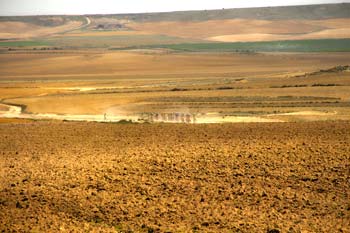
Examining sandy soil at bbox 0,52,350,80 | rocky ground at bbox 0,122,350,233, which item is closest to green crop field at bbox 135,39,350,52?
sandy soil at bbox 0,52,350,80

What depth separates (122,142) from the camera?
19828 millimetres

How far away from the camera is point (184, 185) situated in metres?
14.6

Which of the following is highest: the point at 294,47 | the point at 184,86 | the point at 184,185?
the point at 184,185

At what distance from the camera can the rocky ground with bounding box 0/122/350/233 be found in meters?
12.9

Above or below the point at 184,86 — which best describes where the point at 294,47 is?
below

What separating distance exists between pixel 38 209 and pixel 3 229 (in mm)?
1084

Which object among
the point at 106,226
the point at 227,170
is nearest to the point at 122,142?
the point at 227,170

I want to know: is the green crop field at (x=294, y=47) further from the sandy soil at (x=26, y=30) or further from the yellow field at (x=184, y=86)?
the sandy soil at (x=26, y=30)

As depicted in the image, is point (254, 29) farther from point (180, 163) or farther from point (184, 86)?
point (180, 163)

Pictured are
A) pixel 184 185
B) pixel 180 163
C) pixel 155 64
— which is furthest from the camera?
pixel 155 64

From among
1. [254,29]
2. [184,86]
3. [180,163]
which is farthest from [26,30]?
[180,163]

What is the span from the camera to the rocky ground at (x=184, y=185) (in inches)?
509

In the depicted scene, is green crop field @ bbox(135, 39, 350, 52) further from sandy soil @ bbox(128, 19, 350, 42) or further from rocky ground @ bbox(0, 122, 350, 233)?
rocky ground @ bbox(0, 122, 350, 233)

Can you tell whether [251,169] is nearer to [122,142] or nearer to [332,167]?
[332,167]
